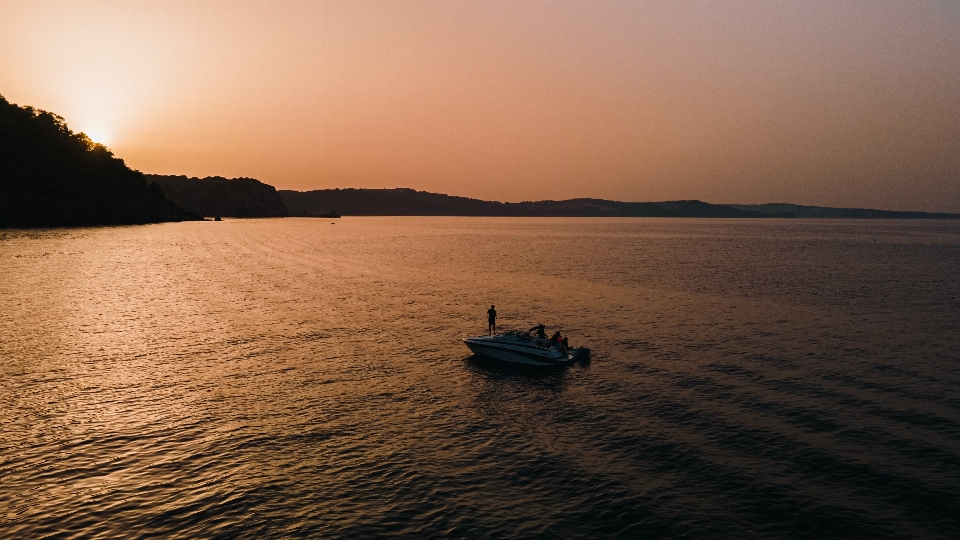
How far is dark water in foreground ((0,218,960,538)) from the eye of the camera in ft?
75.4

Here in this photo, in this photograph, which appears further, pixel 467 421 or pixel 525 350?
pixel 525 350

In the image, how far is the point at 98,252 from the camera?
436 ft

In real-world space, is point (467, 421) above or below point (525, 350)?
below

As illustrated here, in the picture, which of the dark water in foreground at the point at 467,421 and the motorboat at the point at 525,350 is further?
the motorboat at the point at 525,350

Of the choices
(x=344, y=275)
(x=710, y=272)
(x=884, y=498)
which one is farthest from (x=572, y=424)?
(x=710, y=272)

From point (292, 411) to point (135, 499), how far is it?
36.2ft

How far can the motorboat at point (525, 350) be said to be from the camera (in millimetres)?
45125

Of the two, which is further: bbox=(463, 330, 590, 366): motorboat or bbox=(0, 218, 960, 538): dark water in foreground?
bbox=(463, 330, 590, 366): motorboat

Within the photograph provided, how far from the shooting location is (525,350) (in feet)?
149

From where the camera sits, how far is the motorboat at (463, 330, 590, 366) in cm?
4512

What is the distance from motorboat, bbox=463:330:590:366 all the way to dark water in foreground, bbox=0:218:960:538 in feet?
5.49

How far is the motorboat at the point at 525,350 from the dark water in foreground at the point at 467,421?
1674mm

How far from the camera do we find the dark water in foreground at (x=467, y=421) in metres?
23.0

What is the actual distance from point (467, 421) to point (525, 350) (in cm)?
1309
